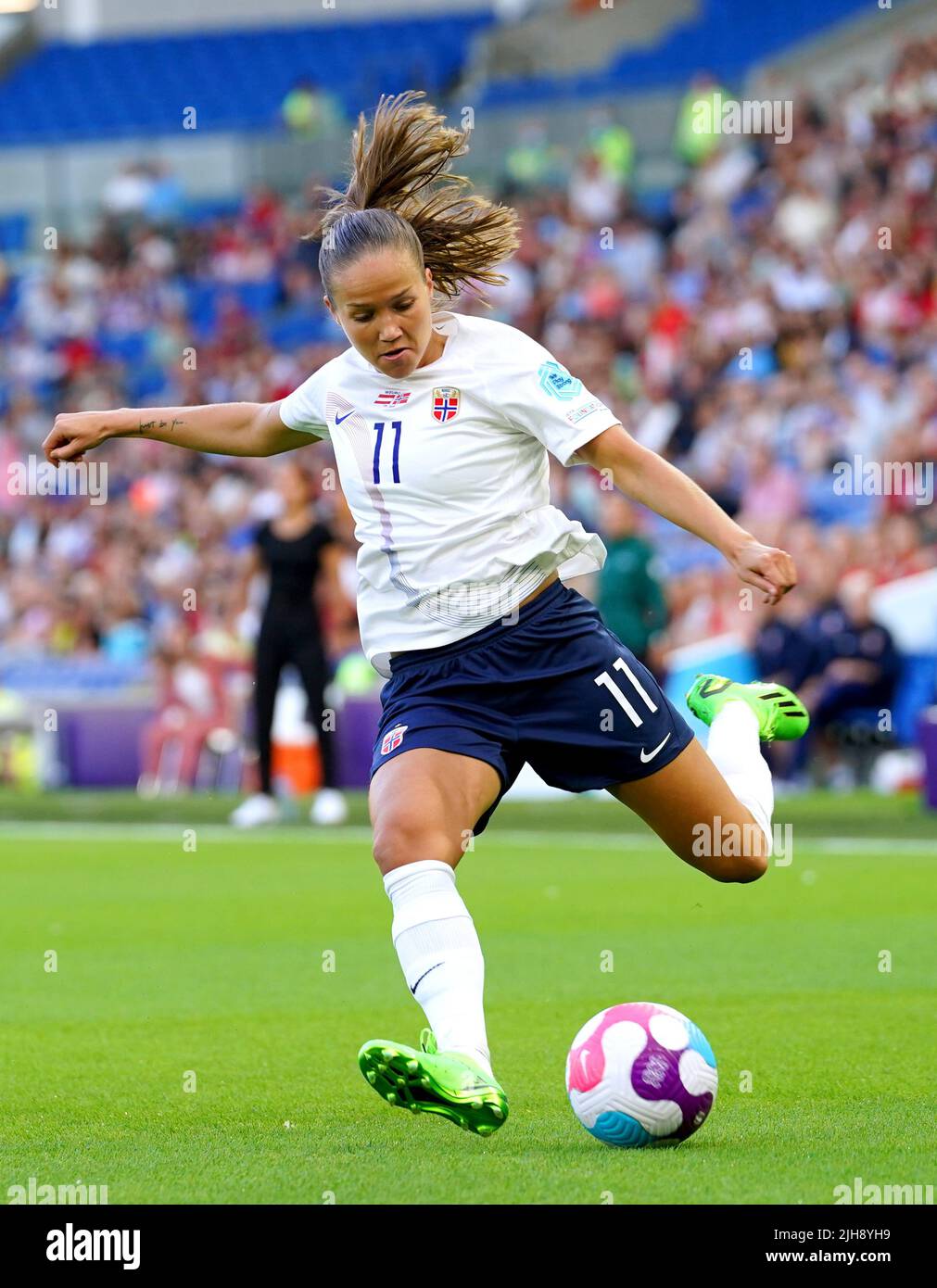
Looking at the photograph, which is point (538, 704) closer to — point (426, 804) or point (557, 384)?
point (426, 804)

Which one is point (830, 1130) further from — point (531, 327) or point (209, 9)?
point (209, 9)

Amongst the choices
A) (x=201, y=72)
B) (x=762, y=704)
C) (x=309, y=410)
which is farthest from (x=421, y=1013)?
(x=201, y=72)

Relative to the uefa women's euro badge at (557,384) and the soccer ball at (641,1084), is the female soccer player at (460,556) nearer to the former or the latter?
the uefa women's euro badge at (557,384)

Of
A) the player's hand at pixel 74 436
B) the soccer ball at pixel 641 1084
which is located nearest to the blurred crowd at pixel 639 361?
the player's hand at pixel 74 436

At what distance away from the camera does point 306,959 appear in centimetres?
869

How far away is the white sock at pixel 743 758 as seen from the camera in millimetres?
5977

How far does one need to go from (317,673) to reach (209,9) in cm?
2703

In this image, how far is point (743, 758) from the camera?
612 cm

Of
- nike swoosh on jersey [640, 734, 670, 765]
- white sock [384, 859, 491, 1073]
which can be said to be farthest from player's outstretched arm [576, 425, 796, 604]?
white sock [384, 859, 491, 1073]

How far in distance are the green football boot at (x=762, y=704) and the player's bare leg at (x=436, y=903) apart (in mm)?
1295

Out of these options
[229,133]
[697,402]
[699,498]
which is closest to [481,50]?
[229,133]

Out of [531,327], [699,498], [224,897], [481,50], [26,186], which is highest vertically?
[481,50]

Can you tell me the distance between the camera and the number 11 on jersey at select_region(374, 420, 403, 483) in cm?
541

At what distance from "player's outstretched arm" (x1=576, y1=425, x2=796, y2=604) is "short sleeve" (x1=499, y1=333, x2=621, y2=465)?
0.12 feet
